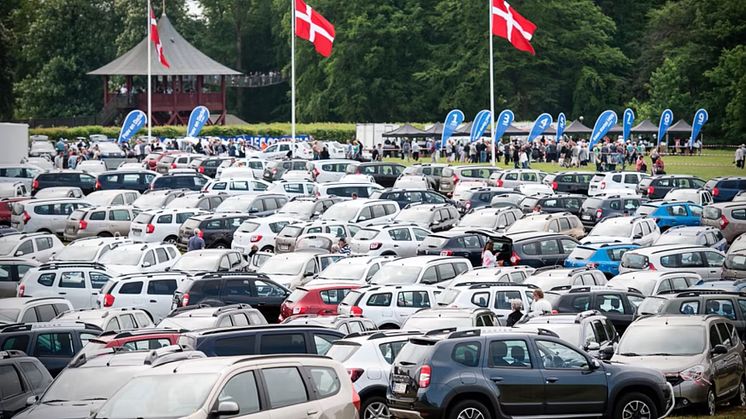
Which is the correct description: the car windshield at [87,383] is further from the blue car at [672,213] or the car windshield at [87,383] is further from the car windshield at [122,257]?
the blue car at [672,213]

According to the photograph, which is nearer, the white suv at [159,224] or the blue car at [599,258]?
the blue car at [599,258]

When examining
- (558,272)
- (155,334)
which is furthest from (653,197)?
(155,334)

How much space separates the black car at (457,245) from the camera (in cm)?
3397

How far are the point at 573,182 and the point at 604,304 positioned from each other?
2684 cm

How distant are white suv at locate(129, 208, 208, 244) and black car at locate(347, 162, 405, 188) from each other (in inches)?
594

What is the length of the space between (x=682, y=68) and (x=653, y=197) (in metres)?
52.1

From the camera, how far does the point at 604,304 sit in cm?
2453

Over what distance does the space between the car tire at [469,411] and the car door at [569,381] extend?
842mm

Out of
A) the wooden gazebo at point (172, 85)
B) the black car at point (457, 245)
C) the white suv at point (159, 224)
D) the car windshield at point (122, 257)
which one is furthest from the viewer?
the wooden gazebo at point (172, 85)

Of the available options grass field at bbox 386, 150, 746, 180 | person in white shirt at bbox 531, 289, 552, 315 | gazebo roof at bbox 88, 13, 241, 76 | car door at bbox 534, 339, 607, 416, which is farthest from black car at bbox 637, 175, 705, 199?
gazebo roof at bbox 88, 13, 241, 76

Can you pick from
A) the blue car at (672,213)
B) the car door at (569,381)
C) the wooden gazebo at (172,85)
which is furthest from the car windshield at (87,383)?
the wooden gazebo at (172,85)

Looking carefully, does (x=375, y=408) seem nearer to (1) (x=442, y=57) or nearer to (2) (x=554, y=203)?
(2) (x=554, y=203)

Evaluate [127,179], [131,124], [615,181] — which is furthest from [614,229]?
[131,124]

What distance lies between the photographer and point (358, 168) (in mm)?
54938
